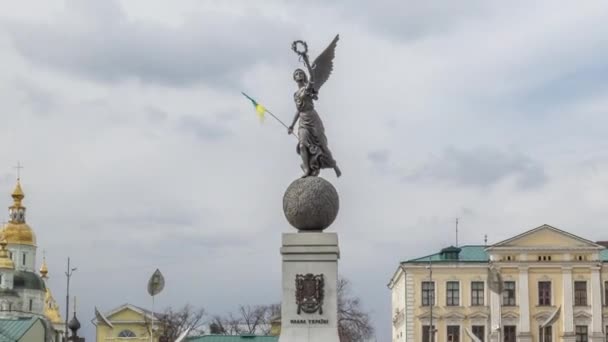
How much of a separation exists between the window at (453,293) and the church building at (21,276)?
A: 49.7 metres

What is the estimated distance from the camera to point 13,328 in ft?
292

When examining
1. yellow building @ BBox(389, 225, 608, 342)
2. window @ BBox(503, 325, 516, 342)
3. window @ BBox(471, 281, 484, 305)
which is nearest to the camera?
yellow building @ BBox(389, 225, 608, 342)

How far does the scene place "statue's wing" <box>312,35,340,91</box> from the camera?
30.1 m

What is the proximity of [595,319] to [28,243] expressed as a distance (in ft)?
247

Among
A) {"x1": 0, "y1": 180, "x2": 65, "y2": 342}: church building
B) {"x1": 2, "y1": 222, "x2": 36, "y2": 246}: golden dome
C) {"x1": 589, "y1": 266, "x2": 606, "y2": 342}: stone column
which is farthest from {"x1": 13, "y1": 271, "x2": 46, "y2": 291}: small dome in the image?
{"x1": 589, "y1": 266, "x2": 606, "y2": 342}: stone column

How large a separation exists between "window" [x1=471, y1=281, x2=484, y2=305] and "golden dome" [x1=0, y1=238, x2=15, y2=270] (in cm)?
5873

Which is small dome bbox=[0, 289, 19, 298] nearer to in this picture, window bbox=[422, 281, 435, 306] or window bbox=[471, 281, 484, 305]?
window bbox=[422, 281, 435, 306]

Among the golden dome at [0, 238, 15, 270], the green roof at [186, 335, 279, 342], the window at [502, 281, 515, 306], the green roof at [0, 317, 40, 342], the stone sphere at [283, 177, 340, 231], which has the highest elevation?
the golden dome at [0, 238, 15, 270]

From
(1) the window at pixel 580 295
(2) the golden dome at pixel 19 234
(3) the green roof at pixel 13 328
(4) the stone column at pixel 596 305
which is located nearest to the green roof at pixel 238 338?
(3) the green roof at pixel 13 328

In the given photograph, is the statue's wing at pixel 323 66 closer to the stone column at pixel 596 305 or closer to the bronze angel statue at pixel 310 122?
the bronze angel statue at pixel 310 122

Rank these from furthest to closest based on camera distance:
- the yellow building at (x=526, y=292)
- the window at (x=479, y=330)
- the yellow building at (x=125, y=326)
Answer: the yellow building at (x=125, y=326), the window at (x=479, y=330), the yellow building at (x=526, y=292)

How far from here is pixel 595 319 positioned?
85.2 m

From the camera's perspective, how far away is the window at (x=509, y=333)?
85438mm

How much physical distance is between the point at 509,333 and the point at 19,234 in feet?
232
